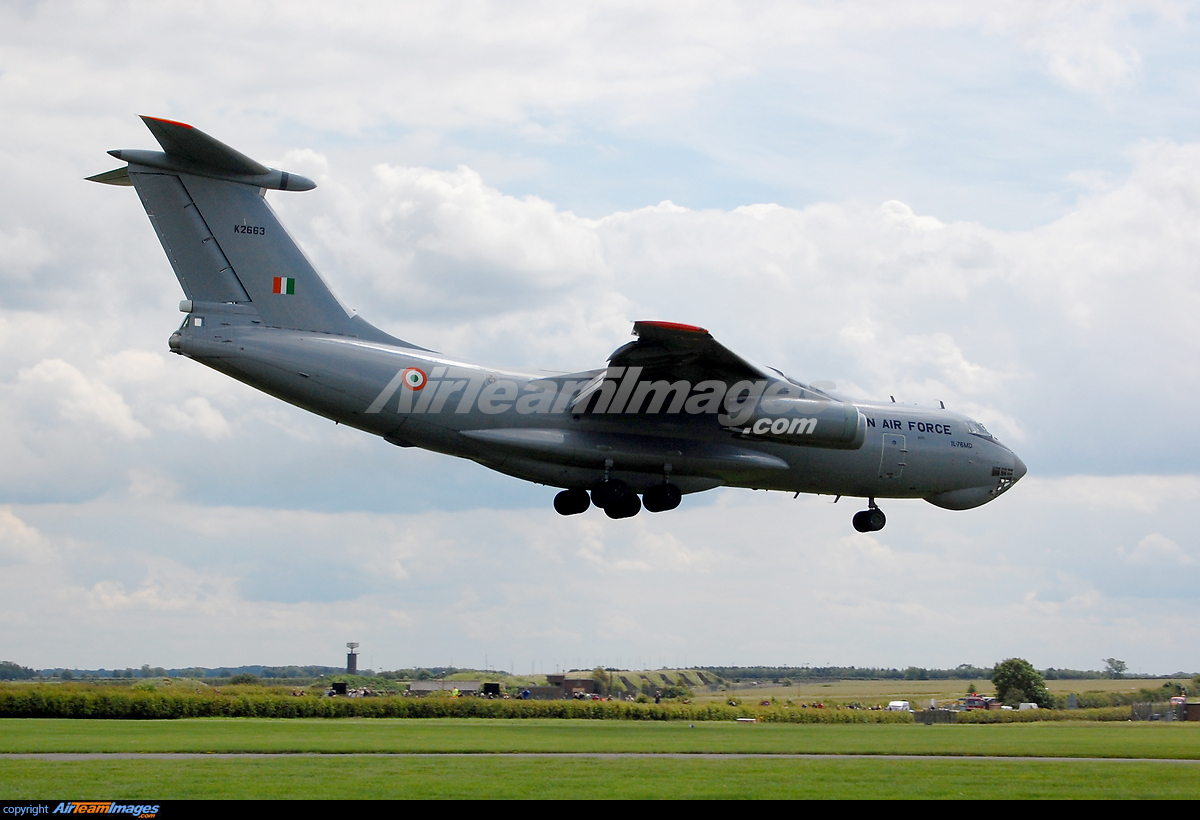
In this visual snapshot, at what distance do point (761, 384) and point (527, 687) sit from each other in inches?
986

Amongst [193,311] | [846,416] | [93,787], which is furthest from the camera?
[846,416]

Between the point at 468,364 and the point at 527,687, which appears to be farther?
the point at 527,687

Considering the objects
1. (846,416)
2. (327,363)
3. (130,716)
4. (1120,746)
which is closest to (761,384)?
(846,416)

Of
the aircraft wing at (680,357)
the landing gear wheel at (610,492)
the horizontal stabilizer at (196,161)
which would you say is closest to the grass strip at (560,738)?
the landing gear wheel at (610,492)

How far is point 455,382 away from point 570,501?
2.96 metres

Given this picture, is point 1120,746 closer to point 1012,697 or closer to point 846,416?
point 846,416

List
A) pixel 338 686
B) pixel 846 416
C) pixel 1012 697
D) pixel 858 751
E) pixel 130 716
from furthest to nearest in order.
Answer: pixel 1012 697
pixel 338 686
pixel 130 716
pixel 858 751
pixel 846 416

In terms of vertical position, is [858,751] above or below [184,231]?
below

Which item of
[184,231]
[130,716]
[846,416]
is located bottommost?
[130,716]

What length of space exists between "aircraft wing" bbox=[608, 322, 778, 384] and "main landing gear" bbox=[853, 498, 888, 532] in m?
3.73

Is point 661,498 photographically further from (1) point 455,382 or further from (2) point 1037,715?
(2) point 1037,715

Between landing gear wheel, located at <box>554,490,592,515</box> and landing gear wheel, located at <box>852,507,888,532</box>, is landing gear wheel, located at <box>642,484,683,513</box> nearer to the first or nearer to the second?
landing gear wheel, located at <box>554,490,592,515</box>

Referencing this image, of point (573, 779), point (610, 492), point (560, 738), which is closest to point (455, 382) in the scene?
point (610, 492)

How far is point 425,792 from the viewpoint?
42.2 ft
